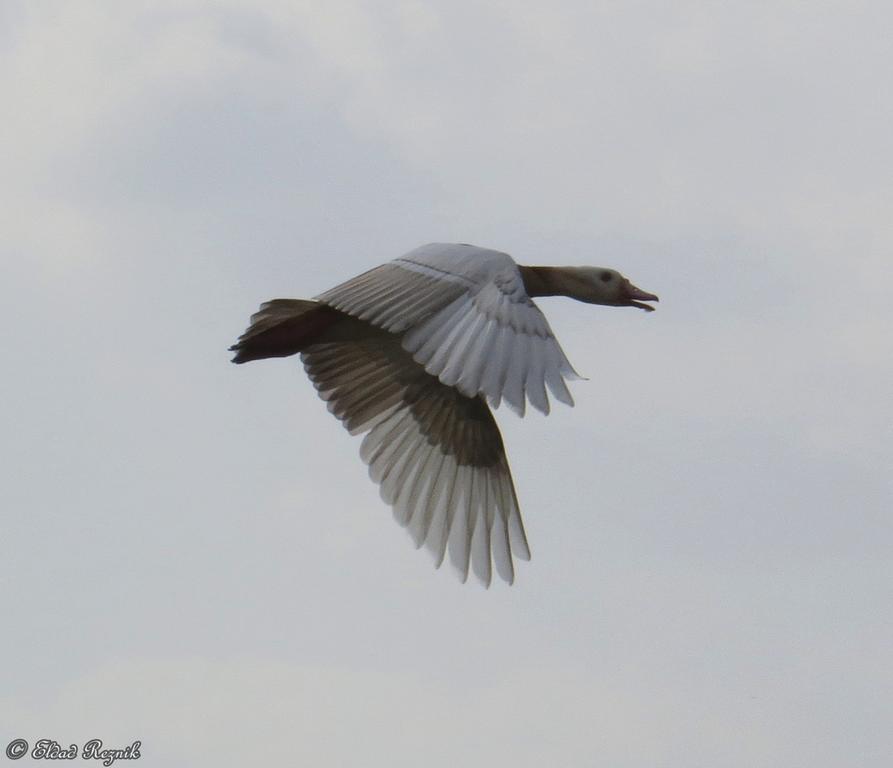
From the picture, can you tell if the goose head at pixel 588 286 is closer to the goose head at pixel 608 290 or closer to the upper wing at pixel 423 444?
the goose head at pixel 608 290

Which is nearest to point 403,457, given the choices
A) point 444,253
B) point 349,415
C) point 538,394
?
point 349,415

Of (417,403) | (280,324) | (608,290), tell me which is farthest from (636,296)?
(280,324)

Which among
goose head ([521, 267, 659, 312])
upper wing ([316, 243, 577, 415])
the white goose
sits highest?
goose head ([521, 267, 659, 312])

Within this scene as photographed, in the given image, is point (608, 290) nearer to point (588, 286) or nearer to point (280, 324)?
point (588, 286)

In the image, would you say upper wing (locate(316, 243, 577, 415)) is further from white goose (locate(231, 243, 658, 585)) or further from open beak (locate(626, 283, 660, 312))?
open beak (locate(626, 283, 660, 312))

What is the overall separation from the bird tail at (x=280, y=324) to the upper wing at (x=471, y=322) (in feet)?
2.85

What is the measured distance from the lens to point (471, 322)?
980cm

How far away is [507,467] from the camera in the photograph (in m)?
12.4

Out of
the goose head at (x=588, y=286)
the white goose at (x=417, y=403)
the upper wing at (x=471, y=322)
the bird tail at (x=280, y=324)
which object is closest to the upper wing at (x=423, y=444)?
the white goose at (x=417, y=403)

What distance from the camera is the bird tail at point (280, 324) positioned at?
11.7 m

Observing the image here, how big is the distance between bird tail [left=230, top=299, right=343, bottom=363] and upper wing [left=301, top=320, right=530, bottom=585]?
322mm

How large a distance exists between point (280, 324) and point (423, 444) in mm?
1511

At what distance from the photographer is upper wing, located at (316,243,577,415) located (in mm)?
9438

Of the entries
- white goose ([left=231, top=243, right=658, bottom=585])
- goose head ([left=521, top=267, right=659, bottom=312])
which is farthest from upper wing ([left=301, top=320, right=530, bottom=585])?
goose head ([left=521, top=267, right=659, bottom=312])
